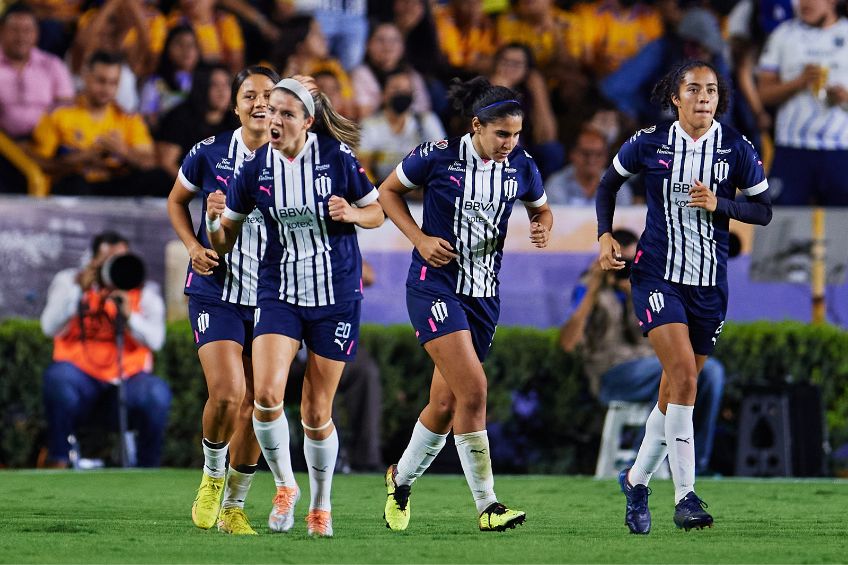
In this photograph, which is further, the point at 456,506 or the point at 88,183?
the point at 88,183

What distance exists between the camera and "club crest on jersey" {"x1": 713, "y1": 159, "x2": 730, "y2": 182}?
7.38 m

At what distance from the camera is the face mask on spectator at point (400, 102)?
14352mm

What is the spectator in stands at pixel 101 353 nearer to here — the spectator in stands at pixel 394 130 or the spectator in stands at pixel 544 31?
the spectator in stands at pixel 394 130

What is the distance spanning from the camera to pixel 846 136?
46.9ft

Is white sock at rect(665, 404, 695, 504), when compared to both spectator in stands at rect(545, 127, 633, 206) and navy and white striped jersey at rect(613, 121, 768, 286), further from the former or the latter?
spectator in stands at rect(545, 127, 633, 206)

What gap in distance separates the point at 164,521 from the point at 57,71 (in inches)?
301

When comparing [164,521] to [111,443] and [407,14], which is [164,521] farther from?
[407,14]

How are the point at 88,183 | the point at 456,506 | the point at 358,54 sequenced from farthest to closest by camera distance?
the point at 358,54, the point at 88,183, the point at 456,506

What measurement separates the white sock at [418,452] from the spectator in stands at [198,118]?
7058mm

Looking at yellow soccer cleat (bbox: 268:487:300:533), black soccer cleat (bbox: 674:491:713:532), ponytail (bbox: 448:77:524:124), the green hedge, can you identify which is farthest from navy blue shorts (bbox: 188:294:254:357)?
the green hedge

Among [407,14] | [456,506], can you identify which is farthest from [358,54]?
[456,506]

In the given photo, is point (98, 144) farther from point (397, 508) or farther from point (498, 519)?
point (498, 519)

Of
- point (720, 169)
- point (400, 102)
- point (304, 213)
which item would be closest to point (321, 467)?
point (304, 213)

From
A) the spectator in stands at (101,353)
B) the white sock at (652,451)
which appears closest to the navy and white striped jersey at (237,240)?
the white sock at (652,451)
